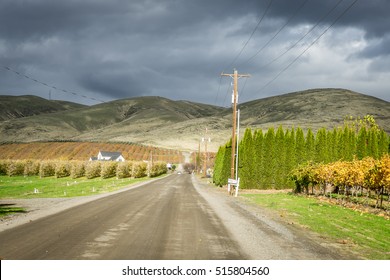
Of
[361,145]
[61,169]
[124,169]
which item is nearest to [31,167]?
[61,169]

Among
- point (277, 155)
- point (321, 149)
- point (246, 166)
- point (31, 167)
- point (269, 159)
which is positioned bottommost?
point (31, 167)

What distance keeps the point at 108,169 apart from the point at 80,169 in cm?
848

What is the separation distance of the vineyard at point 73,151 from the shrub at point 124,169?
109 feet

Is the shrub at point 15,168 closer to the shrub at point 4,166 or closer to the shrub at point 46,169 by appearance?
the shrub at point 4,166

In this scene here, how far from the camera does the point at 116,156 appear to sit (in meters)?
110

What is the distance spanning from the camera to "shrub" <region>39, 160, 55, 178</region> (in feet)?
271

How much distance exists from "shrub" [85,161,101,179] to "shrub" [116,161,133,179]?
604 cm

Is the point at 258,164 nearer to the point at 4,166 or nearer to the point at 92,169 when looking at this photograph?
the point at 92,169

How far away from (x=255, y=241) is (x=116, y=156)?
338ft

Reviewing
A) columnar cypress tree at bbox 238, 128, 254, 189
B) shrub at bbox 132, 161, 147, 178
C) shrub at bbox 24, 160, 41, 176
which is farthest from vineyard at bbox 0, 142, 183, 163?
columnar cypress tree at bbox 238, 128, 254, 189

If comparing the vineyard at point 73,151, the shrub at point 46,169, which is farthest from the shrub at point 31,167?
the vineyard at point 73,151

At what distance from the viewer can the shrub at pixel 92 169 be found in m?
74.9

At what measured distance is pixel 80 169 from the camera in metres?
78.8
